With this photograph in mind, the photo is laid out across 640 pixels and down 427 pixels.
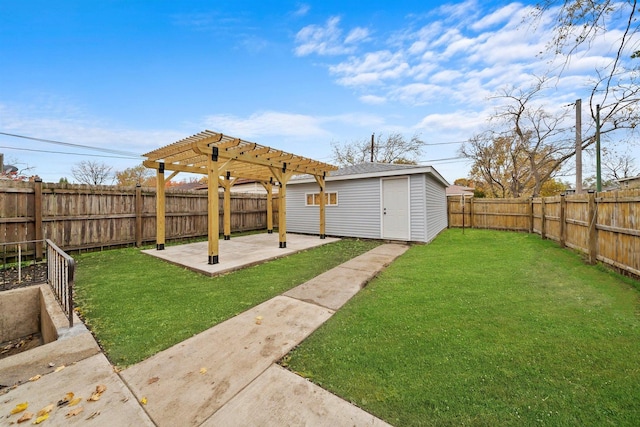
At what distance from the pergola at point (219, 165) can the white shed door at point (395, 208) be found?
7.11 ft

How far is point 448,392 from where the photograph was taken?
66.6 inches

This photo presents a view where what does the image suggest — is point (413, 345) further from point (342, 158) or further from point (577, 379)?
point (342, 158)

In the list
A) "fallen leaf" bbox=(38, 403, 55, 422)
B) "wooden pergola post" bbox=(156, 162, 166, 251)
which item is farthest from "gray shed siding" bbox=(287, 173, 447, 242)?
"fallen leaf" bbox=(38, 403, 55, 422)

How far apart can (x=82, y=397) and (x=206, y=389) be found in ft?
2.60

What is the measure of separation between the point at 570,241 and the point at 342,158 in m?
20.2

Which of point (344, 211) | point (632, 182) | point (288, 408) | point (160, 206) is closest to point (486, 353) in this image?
point (288, 408)

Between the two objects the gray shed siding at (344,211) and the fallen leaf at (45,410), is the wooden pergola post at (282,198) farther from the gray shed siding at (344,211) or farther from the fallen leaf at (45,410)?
the fallen leaf at (45,410)

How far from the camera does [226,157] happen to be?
5.73 metres

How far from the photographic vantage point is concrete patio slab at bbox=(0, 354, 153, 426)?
4.89 ft

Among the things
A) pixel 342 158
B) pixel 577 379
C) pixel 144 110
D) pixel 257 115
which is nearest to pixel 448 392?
pixel 577 379

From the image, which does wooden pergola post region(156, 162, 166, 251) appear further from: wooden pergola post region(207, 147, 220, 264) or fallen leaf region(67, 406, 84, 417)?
fallen leaf region(67, 406, 84, 417)

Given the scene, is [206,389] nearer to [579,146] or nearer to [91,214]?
[91,214]

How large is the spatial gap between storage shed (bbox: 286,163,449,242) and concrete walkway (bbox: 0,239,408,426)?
21.1 feet

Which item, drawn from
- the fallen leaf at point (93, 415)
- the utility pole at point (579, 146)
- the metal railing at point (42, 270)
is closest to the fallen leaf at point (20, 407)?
the fallen leaf at point (93, 415)
